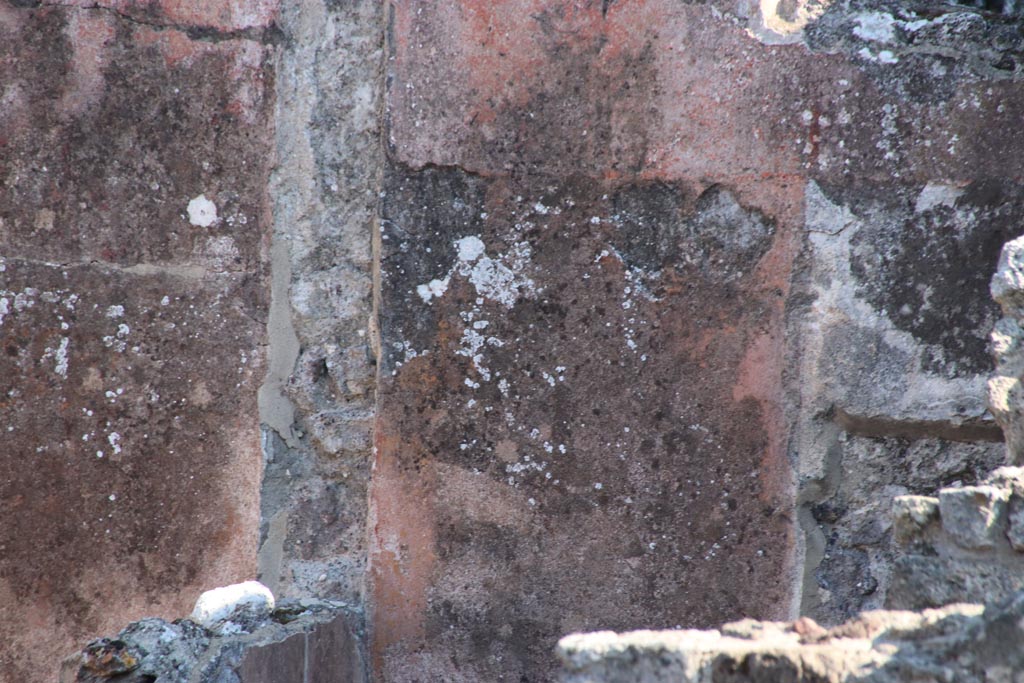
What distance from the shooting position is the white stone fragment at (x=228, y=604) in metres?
1.27

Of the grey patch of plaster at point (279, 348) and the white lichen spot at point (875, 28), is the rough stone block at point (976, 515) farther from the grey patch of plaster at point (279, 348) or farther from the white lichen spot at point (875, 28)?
the grey patch of plaster at point (279, 348)

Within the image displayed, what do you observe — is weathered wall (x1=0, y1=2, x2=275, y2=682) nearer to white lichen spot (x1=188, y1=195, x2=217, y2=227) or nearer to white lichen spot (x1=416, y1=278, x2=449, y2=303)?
white lichen spot (x1=188, y1=195, x2=217, y2=227)

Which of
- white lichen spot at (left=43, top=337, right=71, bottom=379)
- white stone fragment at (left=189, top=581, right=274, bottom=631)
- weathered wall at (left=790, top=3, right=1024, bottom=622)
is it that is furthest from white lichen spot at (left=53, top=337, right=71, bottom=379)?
weathered wall at (left=790, top=3, right=1024, bottom=622)

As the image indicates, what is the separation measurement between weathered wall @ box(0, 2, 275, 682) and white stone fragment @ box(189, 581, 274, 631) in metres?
0.16

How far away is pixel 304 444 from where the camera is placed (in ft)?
4.83

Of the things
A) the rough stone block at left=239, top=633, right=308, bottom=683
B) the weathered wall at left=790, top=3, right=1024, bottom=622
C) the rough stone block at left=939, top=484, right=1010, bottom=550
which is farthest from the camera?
the weathered wall at left=790, top=3, right=1024, bottom=622

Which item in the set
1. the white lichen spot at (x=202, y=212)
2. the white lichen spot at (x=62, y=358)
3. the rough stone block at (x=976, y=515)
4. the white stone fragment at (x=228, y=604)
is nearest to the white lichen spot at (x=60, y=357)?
the white lichen spot at (x=62, y=358)

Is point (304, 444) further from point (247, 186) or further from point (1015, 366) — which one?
point (1015, 366)

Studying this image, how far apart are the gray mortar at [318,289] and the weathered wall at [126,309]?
3 cm

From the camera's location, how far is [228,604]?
128cm

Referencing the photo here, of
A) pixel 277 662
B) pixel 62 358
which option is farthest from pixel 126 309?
pixel 277 662

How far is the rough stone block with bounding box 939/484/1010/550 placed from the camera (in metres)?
0.85

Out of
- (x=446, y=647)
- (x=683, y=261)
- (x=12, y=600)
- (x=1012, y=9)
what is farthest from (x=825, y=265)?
(x=12, y=600)

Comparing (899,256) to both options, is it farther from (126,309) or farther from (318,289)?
(126,309)
